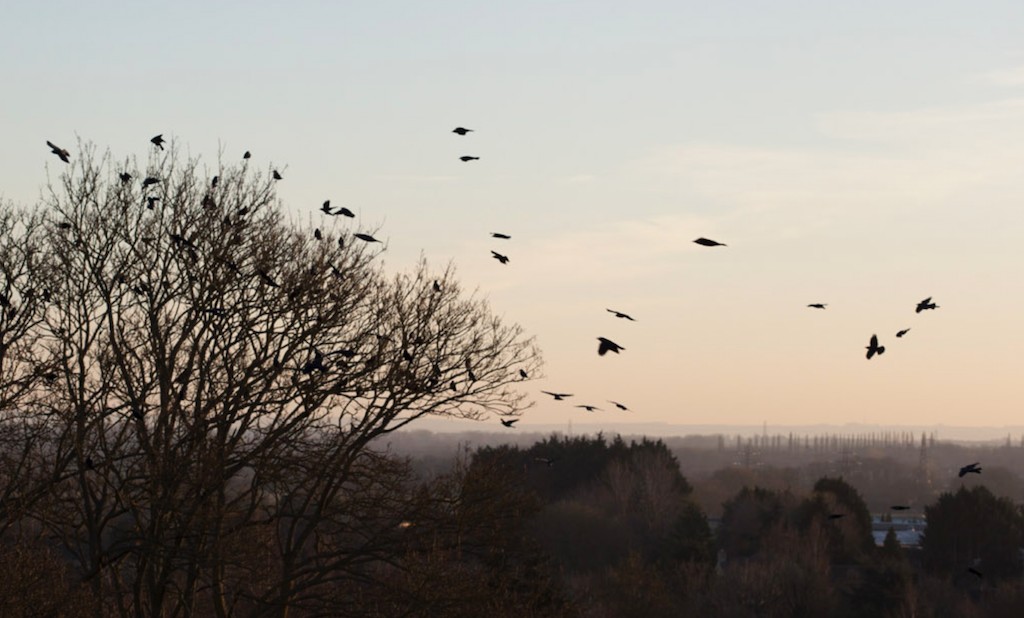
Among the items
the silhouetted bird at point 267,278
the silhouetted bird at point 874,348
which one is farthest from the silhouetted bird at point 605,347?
the silhouetted bird at point 267,278

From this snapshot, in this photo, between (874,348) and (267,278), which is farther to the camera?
(267,278)

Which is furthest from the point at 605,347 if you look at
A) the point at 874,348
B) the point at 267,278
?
the point at 267,278

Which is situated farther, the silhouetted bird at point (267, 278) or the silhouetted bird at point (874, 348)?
the silhouetted bird at point (267, 278)

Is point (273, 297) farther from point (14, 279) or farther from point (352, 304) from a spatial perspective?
point (14, 279)

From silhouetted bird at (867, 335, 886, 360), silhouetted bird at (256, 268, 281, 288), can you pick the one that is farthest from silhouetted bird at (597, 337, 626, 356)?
silhouetted bird at (256, 268, 281, 288)

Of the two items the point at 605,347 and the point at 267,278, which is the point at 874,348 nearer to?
the point at 605,347

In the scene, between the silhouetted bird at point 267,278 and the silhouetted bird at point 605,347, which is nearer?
the silhouetted bird at point 605,347

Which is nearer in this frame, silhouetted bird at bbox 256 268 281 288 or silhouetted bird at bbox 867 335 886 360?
silhouetted bird at bbox 867 335 886 360

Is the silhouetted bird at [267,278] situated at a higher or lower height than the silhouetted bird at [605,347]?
higher

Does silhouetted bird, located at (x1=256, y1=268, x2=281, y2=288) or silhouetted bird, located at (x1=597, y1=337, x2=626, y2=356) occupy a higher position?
silhouetted bird, located at (x1=256, y1=268, x2=281, y2=288)

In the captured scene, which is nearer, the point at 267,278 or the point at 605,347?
the point at 605,347

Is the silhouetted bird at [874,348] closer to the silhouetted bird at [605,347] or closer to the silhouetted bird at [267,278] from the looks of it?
the silhouetted bird at [605,347]

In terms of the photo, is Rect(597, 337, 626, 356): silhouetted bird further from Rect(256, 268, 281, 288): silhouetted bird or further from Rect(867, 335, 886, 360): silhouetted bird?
Rect(256, 268, 281, 288): silhouetted bird

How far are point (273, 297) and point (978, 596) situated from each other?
62600mm
